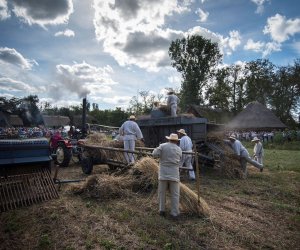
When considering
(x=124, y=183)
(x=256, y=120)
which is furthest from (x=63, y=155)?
(x=256, y=120)

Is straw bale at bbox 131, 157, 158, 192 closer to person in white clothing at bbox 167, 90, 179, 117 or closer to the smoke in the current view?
person in white clothing at bbox 167, 90, 179, 117

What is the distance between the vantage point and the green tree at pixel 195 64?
4484 centimetres

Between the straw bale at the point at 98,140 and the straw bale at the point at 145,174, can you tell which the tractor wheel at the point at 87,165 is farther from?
the straw bale at the point at 145,174

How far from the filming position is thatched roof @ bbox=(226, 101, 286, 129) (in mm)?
38375

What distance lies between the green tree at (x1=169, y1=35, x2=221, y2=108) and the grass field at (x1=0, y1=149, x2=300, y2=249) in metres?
38.5

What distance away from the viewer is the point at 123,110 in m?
73.3

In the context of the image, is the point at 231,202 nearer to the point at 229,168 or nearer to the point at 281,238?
the point at 281,238

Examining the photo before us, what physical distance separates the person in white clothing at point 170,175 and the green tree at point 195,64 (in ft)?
131

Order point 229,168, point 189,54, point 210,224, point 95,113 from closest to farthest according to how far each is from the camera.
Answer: point 210,224, point 229,168, point 189,54, point 95,113

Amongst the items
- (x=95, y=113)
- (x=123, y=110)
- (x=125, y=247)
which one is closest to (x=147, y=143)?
(x=125, y=247)

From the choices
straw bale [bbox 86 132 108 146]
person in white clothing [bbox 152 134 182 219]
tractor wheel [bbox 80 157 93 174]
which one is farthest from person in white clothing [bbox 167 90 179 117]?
person in white clothing [bbox 152 134 182 219]

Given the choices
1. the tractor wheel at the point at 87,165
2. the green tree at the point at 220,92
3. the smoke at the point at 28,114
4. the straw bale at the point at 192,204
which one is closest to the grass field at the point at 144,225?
the straw bale at the point at 192,204

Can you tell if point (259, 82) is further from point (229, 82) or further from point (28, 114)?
point (28, 114)

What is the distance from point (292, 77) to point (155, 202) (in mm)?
51750
